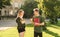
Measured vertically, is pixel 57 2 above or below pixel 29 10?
above

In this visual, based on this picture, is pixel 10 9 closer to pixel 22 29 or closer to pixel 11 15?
pixel 11 15

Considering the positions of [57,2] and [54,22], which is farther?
[54,22]

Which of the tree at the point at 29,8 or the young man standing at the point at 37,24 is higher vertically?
the young man standing at the point at 37,24

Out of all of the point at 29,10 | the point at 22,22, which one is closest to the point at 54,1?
the point at 22,22

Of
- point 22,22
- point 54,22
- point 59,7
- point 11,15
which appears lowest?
point 11,15

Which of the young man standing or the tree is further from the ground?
the young man standing

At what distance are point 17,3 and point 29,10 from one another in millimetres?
22391

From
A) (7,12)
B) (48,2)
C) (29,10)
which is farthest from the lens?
(7,12)

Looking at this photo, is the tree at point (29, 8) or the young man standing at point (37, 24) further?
the tree at point (29, 8)

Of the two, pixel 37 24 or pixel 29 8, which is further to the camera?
pixel 29 8

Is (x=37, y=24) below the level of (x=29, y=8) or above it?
above

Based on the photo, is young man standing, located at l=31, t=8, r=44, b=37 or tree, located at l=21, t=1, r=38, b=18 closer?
young man standing, located at l=31, t=8, r=44, b=37

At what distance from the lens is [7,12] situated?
8531 centimetres

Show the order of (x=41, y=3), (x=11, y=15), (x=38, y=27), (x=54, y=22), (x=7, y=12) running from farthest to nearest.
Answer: (x=7, y=12)
(x=11, y=15)
(x=54, y=22)
(x=41, y=3)
(x=38, y=27)
